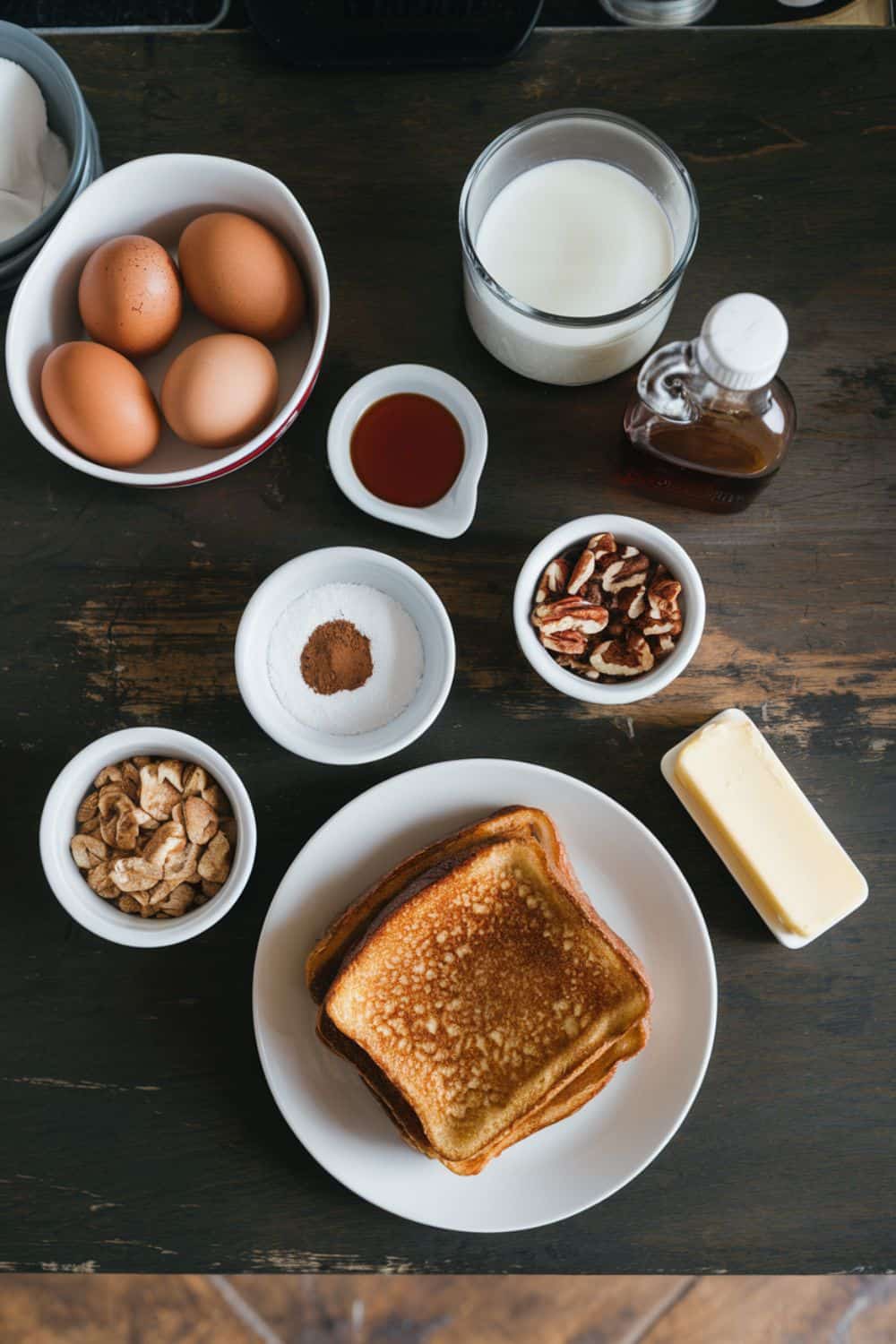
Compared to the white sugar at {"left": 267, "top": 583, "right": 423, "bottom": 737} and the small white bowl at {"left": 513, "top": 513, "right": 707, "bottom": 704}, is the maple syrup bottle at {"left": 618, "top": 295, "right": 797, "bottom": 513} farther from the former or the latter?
the white sugar at {"left": 267, "top": 583, "right": 423, "bottom": 737}

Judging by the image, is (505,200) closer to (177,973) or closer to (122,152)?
(122,152)

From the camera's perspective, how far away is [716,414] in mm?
959

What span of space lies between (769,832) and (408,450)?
53 centimetres

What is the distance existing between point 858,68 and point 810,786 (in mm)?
Answer: 783

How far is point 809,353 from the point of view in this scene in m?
1.11

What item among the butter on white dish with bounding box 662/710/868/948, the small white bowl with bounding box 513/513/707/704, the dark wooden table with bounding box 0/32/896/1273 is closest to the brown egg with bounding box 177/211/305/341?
the dark wooden table with bounding box 0/32/896/1273

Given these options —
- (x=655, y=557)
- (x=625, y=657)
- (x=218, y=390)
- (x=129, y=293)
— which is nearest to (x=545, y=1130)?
(x=625, y=657)

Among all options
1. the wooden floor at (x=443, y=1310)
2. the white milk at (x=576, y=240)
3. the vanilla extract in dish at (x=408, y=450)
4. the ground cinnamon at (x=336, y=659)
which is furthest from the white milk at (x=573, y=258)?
the wooden floor at (x=443, y=1310)

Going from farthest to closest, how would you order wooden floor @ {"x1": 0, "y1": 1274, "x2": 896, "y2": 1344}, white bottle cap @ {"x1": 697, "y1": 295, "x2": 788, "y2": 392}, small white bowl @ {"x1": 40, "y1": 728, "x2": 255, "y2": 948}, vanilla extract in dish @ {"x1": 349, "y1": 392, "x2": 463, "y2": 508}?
wooden floor @ {"x1": 0, "y1": 1274, "x2": 896, "y2": 1344}, vanilla extract in dish @ {"x1": 349, "y1": 392, "x2": 463, "y2": 508}, small white bowl @ {"x1": 40, "y1": 728, "x2": 255, "y2": 948}, white bottle cap @ {"x1": 697, "y1": 295, "x2": 788, "y2": 392}

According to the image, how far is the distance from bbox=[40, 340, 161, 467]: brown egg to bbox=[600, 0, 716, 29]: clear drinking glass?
27.2 inches

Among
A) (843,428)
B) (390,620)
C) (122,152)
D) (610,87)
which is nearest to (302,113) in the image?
(122,152)

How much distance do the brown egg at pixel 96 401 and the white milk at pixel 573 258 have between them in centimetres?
35

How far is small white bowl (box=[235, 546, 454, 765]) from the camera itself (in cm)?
99

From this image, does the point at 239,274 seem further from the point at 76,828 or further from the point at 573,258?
the point at 76,828
